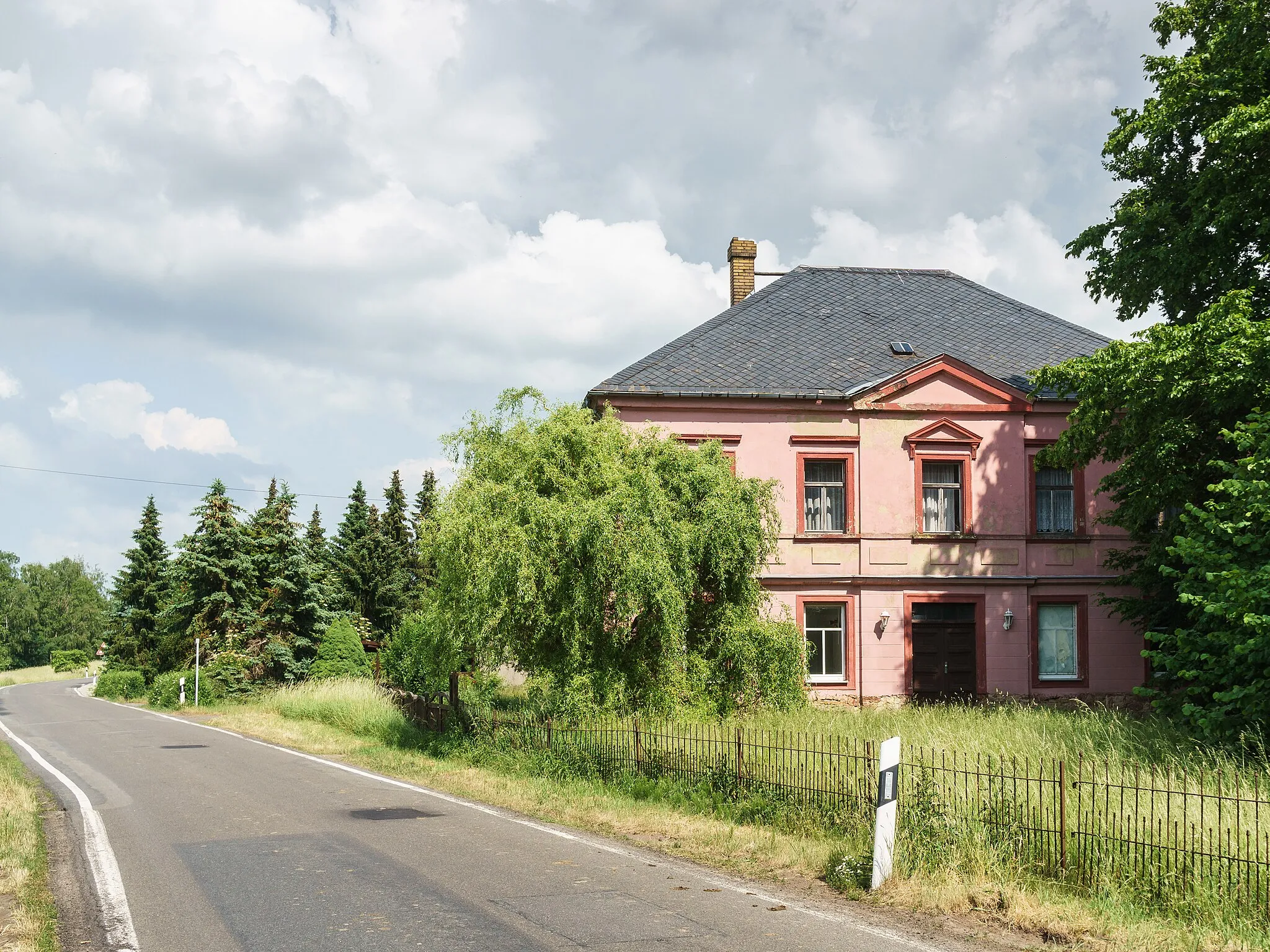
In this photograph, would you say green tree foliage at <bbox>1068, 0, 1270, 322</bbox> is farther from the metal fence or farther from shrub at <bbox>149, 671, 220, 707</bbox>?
shrub at <bbox>149, 671, 220, 707</bbox>

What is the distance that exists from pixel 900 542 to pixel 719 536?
9.16 meters

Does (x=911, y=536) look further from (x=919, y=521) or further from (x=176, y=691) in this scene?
(x=176, y=691)

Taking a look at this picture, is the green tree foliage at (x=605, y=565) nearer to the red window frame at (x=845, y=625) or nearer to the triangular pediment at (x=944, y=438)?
the red window frame at (x=845, y=625)

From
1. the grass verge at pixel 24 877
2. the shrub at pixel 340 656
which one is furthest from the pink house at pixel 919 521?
the shrub at pixel 340 656

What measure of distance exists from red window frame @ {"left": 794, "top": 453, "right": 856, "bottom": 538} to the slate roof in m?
1.42

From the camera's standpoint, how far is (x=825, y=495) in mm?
25750

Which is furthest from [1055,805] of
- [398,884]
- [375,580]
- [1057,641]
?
[375,580]

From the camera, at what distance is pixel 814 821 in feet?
34.5

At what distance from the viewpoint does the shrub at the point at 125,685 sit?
160ft

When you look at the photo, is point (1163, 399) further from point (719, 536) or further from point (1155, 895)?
point (1155, 895)

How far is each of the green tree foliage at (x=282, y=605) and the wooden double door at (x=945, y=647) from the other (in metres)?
25.7

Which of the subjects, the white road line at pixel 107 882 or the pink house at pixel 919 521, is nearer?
the white road line at pixel 107 882

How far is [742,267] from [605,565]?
711 inches

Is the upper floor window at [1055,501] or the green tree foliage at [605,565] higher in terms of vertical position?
the upper floor window at [1055,501]
